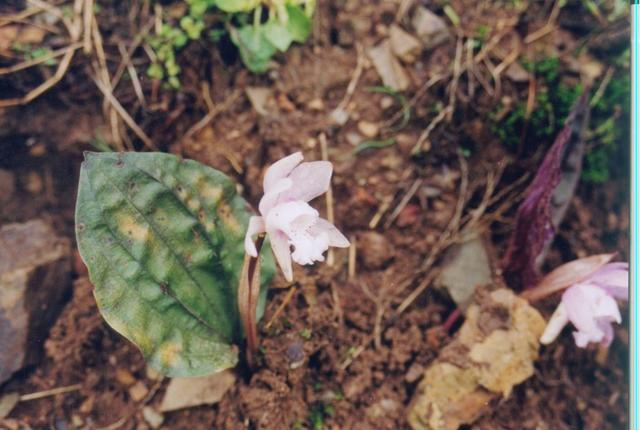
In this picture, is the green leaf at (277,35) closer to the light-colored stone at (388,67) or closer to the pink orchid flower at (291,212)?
the light-colored stone at (388,67)

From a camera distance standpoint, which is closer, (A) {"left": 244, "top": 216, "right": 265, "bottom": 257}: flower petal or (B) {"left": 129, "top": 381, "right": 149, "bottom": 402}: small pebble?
(A) {"left": 244, "top": 216, "right": 265, "bottom": 257}: flower petal

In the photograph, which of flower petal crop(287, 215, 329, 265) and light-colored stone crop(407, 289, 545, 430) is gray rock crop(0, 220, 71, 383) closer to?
flower petal crop(287, 215, 329, 265)

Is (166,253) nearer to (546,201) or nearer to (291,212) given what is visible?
(291,212)

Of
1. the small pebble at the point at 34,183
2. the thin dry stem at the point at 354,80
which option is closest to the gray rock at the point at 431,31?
the thin dry stem at the point at 354,80

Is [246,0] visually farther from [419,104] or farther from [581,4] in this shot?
[581,4]

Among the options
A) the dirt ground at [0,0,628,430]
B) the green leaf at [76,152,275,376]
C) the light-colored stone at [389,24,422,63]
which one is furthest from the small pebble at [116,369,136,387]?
the light-colored stone at [389,24,422,63]

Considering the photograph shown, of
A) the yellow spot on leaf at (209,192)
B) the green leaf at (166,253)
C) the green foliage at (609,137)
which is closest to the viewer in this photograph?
the green leaf at (166,253)
